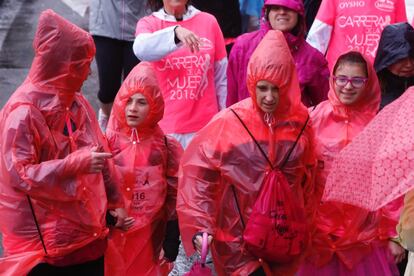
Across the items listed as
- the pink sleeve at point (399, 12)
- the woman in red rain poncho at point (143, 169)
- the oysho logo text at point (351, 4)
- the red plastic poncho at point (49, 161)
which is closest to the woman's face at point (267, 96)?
the woman in red rain poncho at point (143, 169)

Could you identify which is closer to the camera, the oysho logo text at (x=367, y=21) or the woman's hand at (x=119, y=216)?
the woman's hand at (x=119, y=216)

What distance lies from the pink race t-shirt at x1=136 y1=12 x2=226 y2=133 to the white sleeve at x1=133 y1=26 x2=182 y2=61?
12cm

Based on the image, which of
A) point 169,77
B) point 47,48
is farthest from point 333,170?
point 169,77

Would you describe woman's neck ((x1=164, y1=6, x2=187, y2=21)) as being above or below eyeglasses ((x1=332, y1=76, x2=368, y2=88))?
above

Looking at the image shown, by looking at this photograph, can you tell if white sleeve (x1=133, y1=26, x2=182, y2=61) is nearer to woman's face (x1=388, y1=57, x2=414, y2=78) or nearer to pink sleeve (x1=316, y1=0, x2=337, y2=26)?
pink sleeve (x1=316, y1=0, x2=337, y2=26)

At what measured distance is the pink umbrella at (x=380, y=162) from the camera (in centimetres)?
296

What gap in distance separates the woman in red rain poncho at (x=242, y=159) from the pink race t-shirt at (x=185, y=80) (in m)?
1.30

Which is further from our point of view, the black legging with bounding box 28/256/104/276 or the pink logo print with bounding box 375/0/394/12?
the pink logo print with bounding box 375/0/394/12

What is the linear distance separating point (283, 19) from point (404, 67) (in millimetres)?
917

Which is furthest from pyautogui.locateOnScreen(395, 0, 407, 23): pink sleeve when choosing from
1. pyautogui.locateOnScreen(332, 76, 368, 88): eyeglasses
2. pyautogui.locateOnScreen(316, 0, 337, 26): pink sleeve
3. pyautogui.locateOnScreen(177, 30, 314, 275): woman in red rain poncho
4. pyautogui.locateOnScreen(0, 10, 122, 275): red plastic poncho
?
pyautogui.locateOnScreen(0, 10, 122, 275): red plastic poncho

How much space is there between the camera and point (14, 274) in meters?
3.91

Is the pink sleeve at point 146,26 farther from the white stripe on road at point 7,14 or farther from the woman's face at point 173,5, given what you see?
the white stripe on road at point 7,14

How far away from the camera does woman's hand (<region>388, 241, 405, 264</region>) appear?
14.5ft

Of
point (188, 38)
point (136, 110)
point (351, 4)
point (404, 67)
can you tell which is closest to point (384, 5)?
point (351, 4)
